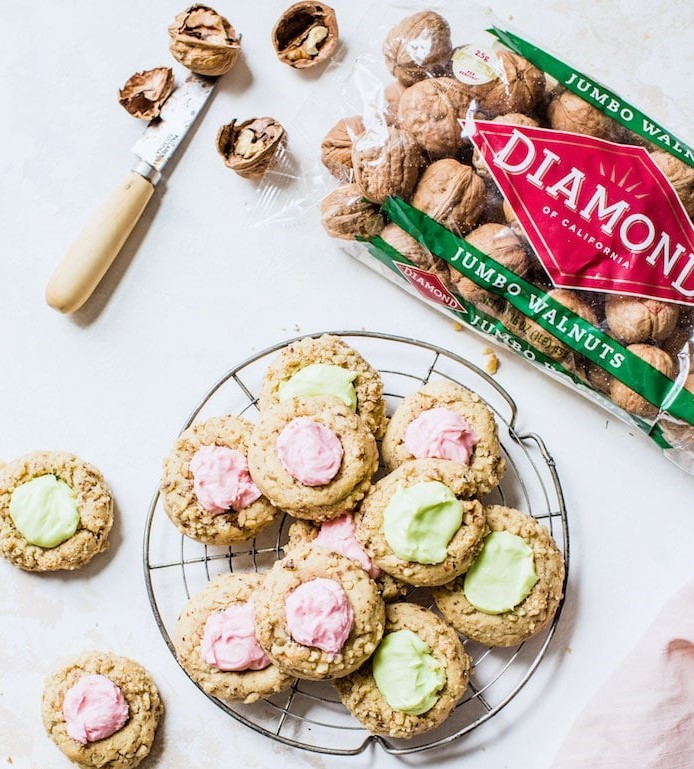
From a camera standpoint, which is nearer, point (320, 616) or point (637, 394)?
point (320, 616)

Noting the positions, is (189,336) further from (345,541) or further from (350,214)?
(345,541)

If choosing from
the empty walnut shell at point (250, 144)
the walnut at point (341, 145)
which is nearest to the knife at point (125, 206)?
the empty walnut shell at point (250, 144)

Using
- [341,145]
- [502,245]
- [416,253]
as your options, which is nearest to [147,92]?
[341,145]

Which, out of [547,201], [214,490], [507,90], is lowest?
[214,490]

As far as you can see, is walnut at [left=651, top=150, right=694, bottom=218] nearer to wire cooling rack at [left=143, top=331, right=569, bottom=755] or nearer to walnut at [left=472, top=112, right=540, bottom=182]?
walnut at [left=472, top=112, right=540, bottom=182]

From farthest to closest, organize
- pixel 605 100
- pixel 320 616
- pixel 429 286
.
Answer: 1. pixel 429 286
2. pixel 605 100
3. pixel 320 616

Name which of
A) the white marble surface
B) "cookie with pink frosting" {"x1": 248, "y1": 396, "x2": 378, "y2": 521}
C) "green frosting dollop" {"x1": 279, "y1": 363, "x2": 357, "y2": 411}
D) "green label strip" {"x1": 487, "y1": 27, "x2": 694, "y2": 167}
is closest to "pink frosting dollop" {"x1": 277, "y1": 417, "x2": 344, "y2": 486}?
"cookie with pink frosting" {"x1": 248, "y1": 396, "x2": 378, "y2": 521}

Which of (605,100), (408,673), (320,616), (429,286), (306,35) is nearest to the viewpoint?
(320,616)
